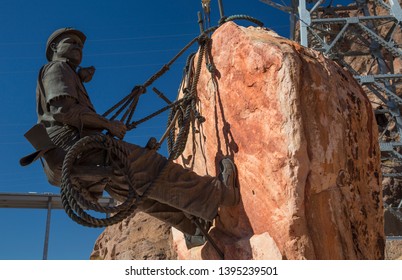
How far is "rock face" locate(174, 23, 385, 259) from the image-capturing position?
4910 millimetres

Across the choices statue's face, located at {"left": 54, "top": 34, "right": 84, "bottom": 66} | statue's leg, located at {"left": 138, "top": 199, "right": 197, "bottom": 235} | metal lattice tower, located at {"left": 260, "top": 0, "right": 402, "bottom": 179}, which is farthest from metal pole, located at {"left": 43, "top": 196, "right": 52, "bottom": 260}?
metal lattice tower, located at {"left": 260, "top": 0, "right": 402, "bottom": 179}

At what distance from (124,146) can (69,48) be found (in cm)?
120

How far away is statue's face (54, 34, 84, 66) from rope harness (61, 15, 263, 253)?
2.25 feet

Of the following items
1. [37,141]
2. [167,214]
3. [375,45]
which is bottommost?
[167,214]

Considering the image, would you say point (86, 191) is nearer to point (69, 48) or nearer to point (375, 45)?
point (69, 48)

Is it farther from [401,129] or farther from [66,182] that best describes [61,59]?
[401,129]

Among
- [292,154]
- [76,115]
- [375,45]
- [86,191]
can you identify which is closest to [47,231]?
[86,191]

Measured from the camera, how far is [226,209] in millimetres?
5617

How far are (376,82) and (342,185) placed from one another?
9.62 m

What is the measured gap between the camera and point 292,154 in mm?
4941

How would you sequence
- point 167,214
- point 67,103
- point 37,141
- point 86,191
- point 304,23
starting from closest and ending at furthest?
point 37,141 < point 67,103 < point 86,191 < point 167,214 < point 304,23

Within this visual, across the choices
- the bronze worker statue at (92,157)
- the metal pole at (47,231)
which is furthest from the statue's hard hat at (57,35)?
the metal pole at (47,231)
